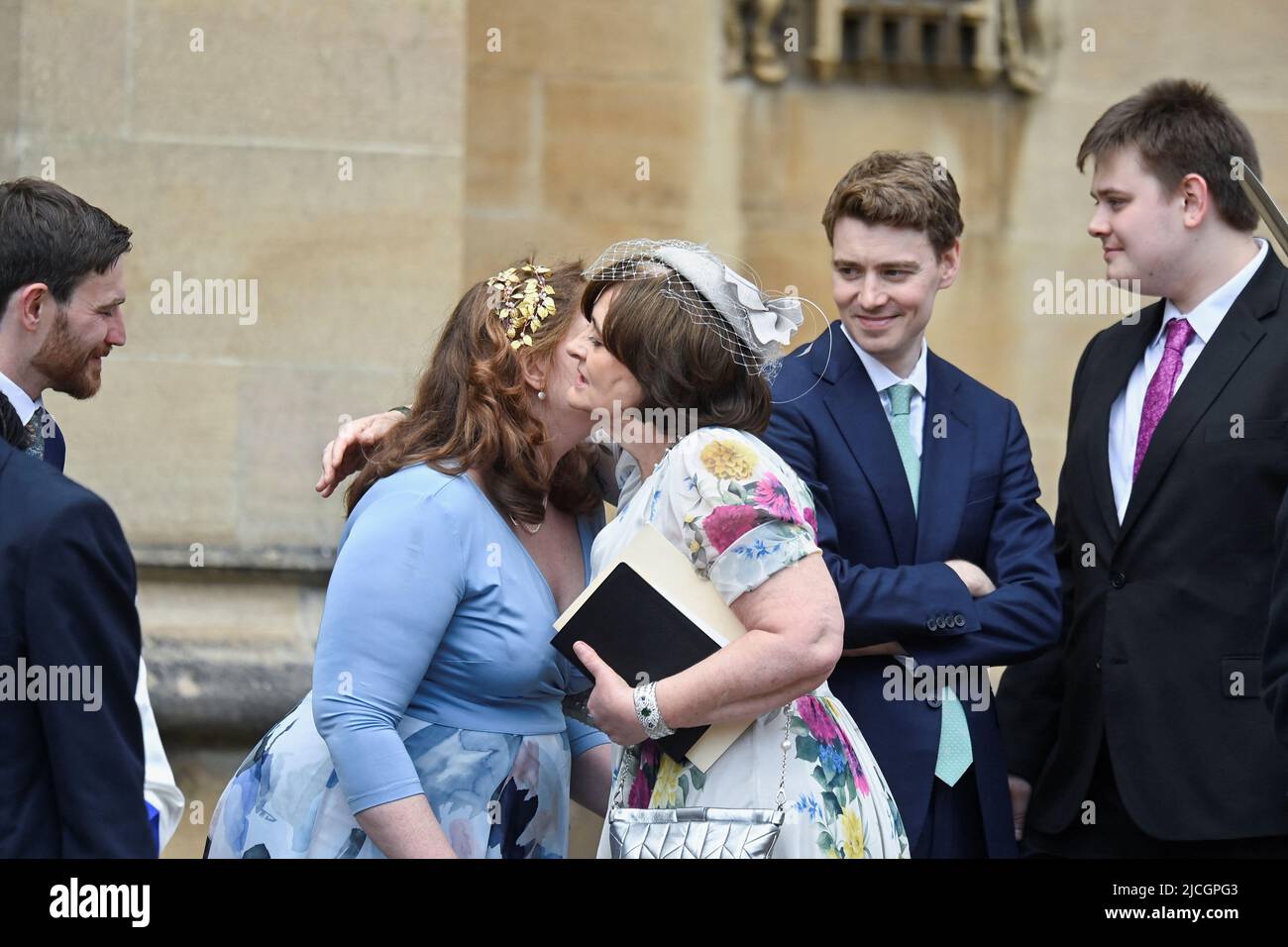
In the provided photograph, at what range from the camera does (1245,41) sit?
20.5ft

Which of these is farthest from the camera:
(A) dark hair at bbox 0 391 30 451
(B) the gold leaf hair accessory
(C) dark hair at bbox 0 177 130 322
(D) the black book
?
(B) the gold leaf hair accessory

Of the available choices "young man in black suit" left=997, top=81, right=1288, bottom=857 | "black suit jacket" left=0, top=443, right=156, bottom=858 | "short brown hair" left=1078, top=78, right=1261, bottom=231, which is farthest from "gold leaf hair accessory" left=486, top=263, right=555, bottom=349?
"short brown hair" left=1078, top=78, right=1261, bottom=231

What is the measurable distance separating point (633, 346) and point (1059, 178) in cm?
371

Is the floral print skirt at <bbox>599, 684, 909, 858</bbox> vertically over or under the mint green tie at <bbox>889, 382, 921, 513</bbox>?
under

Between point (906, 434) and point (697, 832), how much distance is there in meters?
1.27

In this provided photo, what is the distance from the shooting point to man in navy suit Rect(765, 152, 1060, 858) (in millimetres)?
3539

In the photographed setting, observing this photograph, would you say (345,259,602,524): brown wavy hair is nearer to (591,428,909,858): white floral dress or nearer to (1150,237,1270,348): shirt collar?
(591,428,909,858): white floral dress

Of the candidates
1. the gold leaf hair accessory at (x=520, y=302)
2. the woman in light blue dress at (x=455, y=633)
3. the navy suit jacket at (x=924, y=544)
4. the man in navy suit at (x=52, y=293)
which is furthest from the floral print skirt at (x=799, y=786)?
the man in navy suit at (x=52, y=293)

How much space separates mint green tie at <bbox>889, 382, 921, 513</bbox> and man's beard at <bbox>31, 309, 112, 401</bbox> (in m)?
1.62

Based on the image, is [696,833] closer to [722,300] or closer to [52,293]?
[722,300]

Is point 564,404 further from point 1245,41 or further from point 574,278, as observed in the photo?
point 1245,41

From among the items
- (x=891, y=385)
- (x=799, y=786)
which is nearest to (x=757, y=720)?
(x=799, y=786)

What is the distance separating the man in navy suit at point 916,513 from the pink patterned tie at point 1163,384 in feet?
0.79
